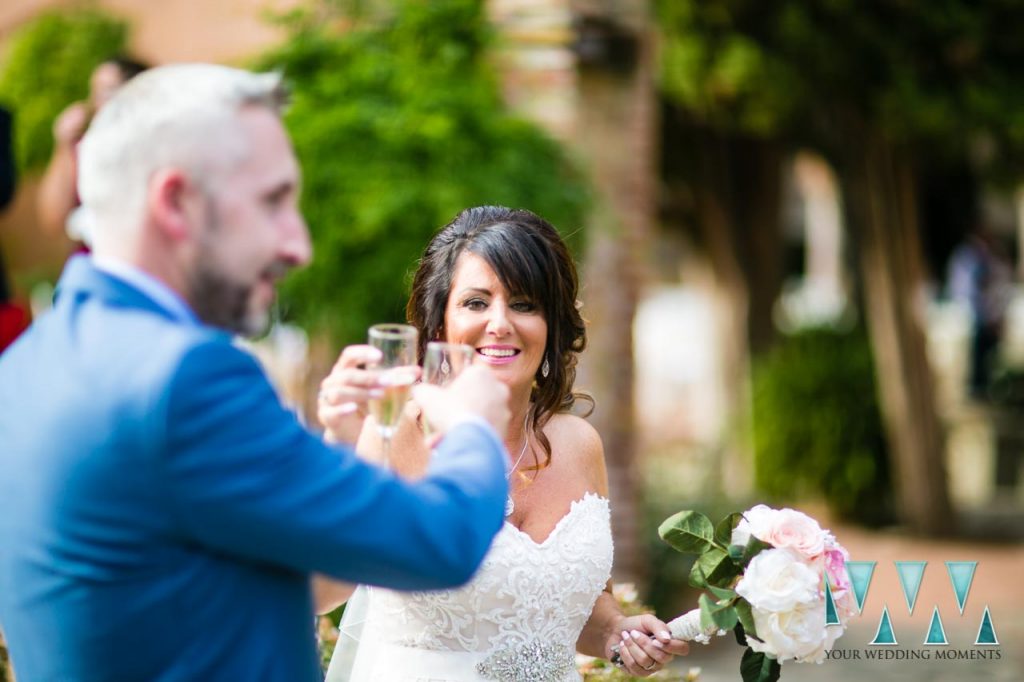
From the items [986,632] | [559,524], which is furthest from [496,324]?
[986,632]

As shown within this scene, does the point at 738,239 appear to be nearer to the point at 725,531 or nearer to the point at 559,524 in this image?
the point at 559,524

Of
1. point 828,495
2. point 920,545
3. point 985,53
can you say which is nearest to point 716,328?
point 828,495

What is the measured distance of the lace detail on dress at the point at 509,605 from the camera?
9.18 ft

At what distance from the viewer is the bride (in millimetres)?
2803

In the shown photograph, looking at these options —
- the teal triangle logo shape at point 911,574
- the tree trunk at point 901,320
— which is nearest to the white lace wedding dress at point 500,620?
the teal triangle logo shape at point 911,574

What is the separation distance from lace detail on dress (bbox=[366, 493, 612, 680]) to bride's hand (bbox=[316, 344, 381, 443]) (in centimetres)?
79

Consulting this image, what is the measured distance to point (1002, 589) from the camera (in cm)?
868

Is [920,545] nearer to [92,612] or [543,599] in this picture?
[543,599]

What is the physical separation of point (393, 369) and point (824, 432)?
29.4 ft

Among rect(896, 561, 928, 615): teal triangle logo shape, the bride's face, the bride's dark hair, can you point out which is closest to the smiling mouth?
the bride's face

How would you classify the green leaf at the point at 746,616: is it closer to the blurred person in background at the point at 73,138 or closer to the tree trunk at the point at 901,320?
the blurred person in background at the point at 73,138

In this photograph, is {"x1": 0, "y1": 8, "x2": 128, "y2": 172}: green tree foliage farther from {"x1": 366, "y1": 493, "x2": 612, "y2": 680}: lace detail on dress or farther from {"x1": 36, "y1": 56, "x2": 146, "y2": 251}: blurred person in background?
{"x1": 366, "y1": 493, "x2": 612, "y2": 680}: lace detail on dress

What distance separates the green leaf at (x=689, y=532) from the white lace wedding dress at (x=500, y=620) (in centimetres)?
40

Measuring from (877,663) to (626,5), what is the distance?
147 inches
